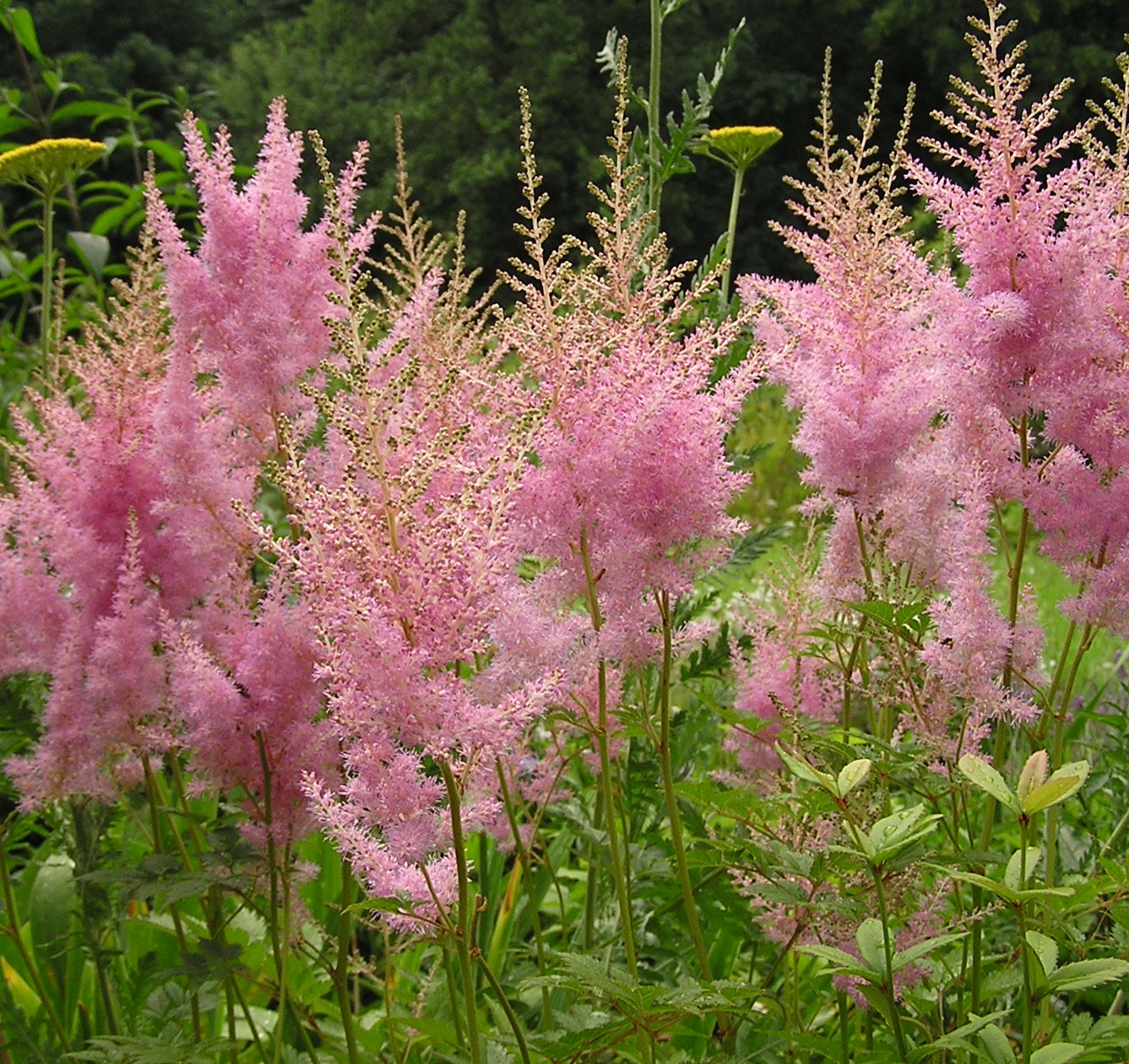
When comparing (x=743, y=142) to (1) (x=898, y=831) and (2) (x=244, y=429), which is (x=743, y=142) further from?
(1) (x=898, y=831)

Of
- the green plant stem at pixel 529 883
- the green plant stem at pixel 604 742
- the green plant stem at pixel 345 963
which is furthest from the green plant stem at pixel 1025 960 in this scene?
the green plant stem at pixel 345 963

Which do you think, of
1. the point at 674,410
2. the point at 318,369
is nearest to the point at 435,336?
the point at 318,369

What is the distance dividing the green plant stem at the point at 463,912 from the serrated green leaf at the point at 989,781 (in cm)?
53

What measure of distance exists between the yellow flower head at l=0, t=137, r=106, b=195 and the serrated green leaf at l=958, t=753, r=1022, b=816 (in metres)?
2.27

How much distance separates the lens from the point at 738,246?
21.4 meters

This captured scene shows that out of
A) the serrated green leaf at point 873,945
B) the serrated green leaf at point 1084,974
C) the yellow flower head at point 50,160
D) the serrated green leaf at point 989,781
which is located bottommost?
the serrated green leaf at point 873,945

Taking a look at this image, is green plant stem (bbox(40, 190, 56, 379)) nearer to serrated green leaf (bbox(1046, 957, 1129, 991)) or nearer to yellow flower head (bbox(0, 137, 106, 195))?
yellow flower head (bbox(0, 137, 106, 195))

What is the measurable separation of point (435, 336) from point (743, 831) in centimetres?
113

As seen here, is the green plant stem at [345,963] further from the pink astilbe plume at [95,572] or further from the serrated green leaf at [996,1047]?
the serrated green leaf at [996,1047]

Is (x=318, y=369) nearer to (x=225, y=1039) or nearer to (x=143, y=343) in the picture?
(x=143, y=343)

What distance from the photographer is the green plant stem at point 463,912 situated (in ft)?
4.46

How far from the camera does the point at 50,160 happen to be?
2.83 m

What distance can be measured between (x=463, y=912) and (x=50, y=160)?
215cm

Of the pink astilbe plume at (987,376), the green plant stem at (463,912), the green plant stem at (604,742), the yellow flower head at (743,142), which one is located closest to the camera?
the green plant stem at (463,912)
